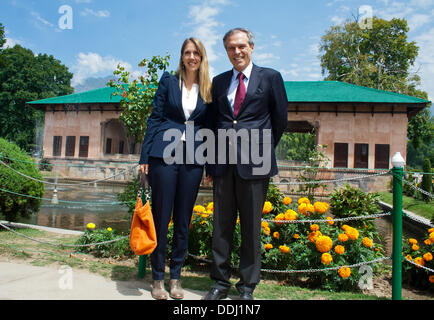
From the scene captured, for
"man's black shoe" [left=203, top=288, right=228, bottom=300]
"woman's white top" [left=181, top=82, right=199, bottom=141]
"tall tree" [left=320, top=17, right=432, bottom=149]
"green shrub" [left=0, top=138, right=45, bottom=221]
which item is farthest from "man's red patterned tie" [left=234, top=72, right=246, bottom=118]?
"tall tree" [left=320, top=17, right=432, bottom=149]

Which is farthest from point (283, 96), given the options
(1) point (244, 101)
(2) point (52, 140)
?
(2) point (52, 140)

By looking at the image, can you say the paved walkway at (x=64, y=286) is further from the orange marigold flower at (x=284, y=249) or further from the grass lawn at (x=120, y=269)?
the orange marigold flower at (x=284, y=249)

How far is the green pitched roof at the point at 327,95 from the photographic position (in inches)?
762

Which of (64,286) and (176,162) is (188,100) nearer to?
(176,162)

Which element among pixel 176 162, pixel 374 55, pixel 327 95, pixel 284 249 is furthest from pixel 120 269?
pixel 374 55

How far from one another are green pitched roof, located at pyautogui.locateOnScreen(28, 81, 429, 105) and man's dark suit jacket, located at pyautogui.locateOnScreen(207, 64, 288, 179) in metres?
16.0

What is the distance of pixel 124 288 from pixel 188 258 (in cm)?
104

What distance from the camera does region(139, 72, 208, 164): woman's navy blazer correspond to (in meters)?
2.76

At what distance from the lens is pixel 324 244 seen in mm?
3225

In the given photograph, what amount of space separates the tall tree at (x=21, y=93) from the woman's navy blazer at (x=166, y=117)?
39.6 metres

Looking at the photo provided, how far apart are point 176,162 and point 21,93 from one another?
40122 mm

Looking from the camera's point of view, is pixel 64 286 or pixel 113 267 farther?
pixel 113 267

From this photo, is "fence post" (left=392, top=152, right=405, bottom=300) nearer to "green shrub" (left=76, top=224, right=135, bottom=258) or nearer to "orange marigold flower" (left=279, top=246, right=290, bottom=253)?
"orange marigold flower" (left=279, top=246, right=290, bottom=253)
